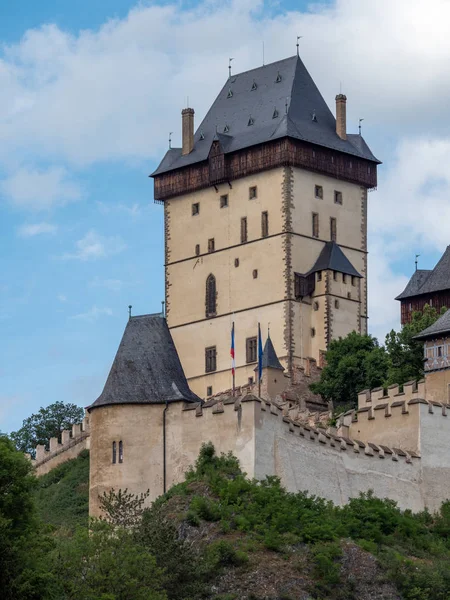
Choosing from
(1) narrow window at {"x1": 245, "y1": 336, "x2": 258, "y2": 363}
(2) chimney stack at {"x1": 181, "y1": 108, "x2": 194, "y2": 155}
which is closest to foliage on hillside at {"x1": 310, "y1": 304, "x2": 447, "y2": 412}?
(1) narrow window at {"x1": 245, "y1": 336, "x2": 258, "y2": 363}

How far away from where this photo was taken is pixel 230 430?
71.9 m

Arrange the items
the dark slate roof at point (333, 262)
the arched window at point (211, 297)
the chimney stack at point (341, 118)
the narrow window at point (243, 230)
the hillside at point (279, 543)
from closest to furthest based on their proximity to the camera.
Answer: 1. the hillside at point (279, 543)
2. the dark slate roof at point (333, 262)
3. the narrow window at point (243, 230)
4. the arched window at point (211, 297)
5. the chimney stack at point (341, 118)

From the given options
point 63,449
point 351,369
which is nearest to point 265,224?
point 351,369

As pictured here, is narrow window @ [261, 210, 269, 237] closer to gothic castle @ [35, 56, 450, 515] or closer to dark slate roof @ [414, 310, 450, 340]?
gothic castle @ [35, 56, 450, 515]

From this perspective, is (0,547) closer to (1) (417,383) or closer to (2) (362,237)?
(1) (417,383)

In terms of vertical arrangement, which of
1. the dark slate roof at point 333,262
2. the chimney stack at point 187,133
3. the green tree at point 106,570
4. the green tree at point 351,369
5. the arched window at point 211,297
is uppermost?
the chimney stack at point 187,133

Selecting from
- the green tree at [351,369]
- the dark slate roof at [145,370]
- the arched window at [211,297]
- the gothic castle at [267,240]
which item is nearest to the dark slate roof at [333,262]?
the gothic castle at [267,240]

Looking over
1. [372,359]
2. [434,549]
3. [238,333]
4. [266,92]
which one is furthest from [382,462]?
[266,92]

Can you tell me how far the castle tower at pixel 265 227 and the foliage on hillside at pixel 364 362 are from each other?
1.77 meters

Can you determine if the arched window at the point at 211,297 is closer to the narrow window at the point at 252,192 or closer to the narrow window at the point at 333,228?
the narrow window at the point at 252,192

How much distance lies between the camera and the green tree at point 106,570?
196 ft

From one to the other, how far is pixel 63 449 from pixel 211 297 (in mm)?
9427

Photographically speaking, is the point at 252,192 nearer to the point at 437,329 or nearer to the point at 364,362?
the point at 364,362

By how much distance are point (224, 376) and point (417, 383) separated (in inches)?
674
